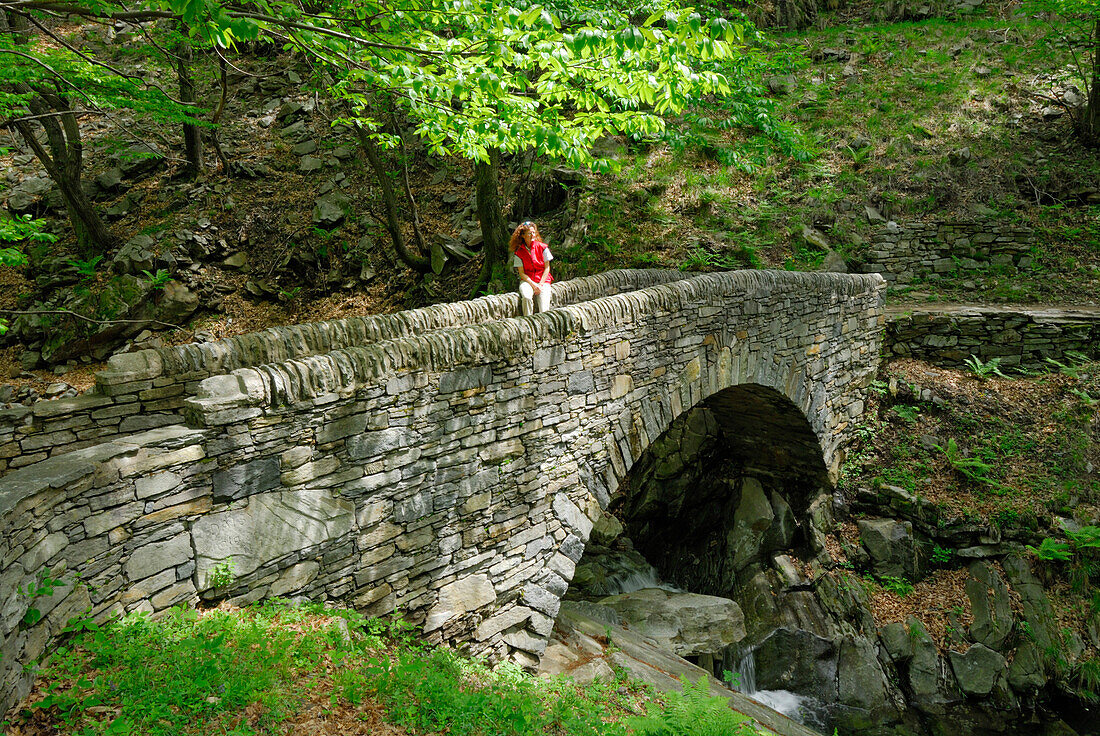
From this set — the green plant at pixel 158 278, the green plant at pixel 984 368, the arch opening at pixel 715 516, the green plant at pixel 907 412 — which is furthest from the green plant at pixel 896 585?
the green plant at pixel 158 278

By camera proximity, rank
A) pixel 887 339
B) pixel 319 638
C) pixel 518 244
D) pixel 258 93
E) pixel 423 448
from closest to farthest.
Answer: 1. pixel 319 638
2. pixel 423 448
3. pixel 518 244
4. pixel 887 339
5. pixel 258 93

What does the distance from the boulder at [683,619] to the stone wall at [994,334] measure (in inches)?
246

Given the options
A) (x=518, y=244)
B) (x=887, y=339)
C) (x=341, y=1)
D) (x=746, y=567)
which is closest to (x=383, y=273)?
(x=518, y=244)

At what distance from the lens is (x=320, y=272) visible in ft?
42.9

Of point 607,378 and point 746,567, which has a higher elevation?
point 607,378

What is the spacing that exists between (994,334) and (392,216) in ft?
37.6

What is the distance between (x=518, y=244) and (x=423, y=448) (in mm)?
2831

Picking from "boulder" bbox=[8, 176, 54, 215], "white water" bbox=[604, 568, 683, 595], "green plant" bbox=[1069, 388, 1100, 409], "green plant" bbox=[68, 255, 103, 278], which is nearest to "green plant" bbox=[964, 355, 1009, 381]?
"green plant" bbox=[1069, 388, 1100, 409]

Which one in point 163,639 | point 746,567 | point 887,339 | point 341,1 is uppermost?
point 341,1

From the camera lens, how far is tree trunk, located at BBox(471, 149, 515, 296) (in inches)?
415

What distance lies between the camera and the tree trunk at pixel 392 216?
11461 millimetres

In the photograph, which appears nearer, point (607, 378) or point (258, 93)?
point (607, 378)

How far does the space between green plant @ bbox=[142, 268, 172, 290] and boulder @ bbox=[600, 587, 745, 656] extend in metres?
9.75

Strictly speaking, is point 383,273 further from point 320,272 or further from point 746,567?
point 746,567
